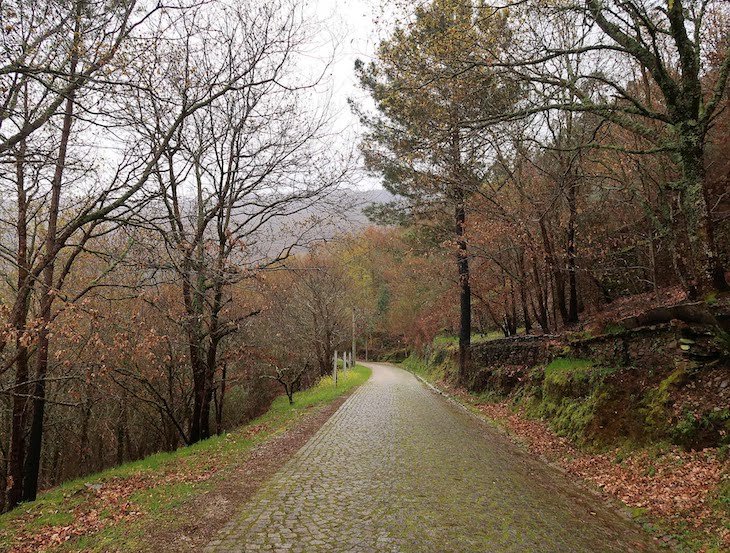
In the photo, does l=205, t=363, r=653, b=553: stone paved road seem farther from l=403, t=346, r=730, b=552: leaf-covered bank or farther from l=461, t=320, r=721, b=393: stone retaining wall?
l=461, t=320, r=721, b=393: stone retaining wall

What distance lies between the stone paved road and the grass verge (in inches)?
41.7

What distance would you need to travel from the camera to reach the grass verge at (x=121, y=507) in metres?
4.97

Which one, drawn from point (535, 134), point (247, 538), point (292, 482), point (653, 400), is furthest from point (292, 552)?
point (535, 134)

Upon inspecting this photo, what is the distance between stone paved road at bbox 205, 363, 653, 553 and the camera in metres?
4.48

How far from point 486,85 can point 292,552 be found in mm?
8499

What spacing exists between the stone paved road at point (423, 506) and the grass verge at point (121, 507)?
106cm

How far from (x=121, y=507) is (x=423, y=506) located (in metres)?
4.02

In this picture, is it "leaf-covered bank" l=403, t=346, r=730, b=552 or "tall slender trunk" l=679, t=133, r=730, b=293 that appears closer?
"leaf-covered bank" l=403, t=346, r=730, b=552

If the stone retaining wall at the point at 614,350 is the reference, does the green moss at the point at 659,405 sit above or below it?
below

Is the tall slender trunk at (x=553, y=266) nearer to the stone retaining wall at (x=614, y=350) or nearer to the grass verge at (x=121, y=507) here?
the stone retaining wall at (x=614, y=350)

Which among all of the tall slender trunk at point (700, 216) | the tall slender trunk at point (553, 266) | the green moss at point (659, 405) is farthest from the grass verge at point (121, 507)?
the tall slender trunk at point (553, 266)

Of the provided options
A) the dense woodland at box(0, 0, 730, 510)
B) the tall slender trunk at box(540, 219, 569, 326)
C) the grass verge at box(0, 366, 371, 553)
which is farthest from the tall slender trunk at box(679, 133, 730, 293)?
the grass verge at box(0, 366, 371, 553)

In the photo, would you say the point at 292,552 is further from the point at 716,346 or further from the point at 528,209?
the point at 528,209

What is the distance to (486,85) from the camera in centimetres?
886
